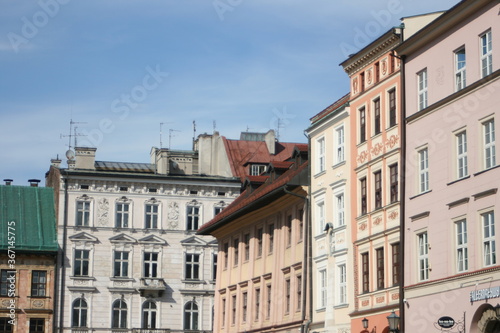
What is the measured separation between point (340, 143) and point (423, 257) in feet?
34.6

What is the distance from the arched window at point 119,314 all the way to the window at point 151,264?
2.83 meters

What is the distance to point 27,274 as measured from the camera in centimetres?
8050

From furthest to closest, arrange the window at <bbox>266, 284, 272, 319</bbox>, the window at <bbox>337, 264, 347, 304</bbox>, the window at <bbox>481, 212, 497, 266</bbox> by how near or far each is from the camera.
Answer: the window at <bbox>266, 284, 272, 319</bbox>
the window at <bbox>337, 264, 347, 304</bbox>
the window at <bbox>481, 212, 497, 266</bbox>

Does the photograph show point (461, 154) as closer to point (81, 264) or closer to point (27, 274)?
point (81, 264)

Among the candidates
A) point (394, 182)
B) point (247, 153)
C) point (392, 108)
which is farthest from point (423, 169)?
point (247, 153)

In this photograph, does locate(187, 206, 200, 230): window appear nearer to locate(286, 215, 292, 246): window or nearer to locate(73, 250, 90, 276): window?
locate(73, 250, 90, 276): window

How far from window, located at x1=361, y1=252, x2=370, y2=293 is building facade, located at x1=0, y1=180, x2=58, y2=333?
39340 mm

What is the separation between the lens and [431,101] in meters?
40.6

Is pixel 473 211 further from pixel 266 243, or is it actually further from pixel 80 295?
pixel 80 295

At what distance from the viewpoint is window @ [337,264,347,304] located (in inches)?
1879

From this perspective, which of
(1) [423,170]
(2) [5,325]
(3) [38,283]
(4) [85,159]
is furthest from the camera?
(4) [85,159]

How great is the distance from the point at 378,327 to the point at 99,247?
→ 4158 centimetres

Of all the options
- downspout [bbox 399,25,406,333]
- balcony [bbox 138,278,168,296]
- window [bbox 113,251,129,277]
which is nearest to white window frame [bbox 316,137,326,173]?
downspout [bbox 399,25,406,333]

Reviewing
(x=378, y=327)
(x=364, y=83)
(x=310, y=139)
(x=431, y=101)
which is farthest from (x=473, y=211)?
(x=310, y=139)
